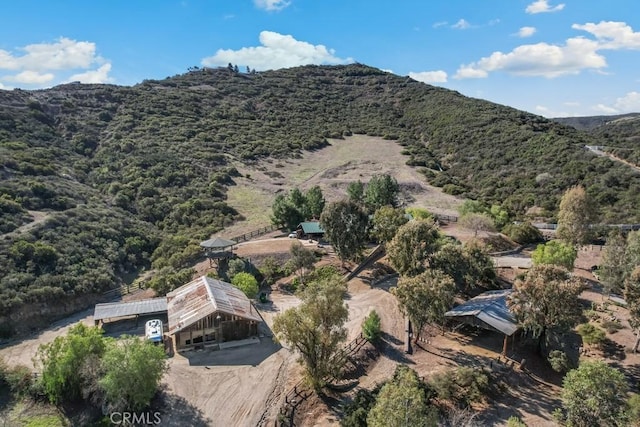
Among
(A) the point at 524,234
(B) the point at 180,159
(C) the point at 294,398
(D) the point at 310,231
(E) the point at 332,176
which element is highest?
(B) the point at 180,159

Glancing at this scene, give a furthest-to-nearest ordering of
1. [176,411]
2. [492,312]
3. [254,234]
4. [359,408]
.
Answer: [254,234] → [492,312] → [176,411] → [359,408]

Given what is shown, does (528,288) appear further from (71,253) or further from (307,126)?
(307,126)

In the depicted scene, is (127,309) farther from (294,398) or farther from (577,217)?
(577,217)

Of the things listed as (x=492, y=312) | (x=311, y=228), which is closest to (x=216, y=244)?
(x=311, y=228)

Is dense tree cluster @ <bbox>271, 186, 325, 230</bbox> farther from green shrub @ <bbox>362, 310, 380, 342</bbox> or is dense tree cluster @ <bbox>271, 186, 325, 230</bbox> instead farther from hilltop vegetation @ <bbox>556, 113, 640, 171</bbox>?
hilltop vegetation @ <bbox>556, 113, 640, 171</bbox>

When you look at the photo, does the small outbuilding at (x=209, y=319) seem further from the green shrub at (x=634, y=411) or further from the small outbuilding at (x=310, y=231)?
the green shrub at (x=634, y=411)

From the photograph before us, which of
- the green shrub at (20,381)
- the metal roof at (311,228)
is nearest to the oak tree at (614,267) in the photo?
the metal roof at (311,228)

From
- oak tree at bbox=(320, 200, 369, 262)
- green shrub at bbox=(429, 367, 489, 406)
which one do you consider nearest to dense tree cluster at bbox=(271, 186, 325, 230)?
oak tree at bbox=(320, 200, 369, 262)
